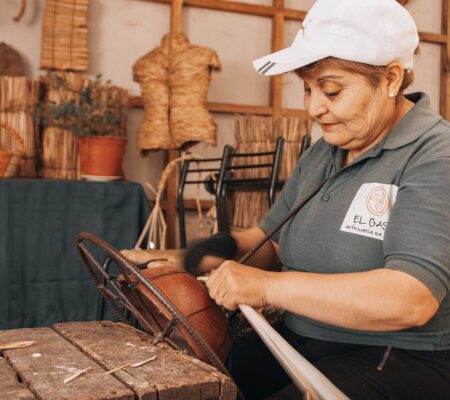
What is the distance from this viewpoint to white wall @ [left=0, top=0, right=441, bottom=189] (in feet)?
13.7

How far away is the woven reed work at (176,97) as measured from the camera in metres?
3.80

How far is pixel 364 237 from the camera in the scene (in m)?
1.38

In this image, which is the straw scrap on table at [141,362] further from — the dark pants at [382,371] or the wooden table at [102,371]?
the dark pants at [382,371]

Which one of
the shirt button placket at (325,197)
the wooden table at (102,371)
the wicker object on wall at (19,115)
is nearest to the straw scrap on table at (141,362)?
the wooden table at (102,371)

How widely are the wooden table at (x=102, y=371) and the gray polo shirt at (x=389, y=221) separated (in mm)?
418

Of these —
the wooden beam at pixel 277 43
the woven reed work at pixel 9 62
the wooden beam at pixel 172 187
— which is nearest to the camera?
the woven reed work at pixel 9 62

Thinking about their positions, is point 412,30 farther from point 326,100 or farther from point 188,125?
point 188,125

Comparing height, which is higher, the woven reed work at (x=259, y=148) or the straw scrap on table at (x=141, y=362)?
the woven reed work at (x=259, y=148)

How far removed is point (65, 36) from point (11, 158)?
1.01 meters

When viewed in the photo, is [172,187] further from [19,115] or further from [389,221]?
[389,221]

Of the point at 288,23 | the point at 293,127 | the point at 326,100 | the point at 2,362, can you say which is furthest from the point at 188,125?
the point at 2,362

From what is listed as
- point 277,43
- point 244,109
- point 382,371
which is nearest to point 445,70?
point 277,43

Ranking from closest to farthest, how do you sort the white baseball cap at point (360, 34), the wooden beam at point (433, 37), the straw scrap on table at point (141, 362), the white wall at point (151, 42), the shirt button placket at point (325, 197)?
the straw scrap on table at point (141, 362), the white baseball cap at point (360, 34), the shirt button placket at point (325, 197), the white wall at point (151, 42), the wooden beam at point (433, 37)

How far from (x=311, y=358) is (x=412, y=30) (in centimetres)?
74
